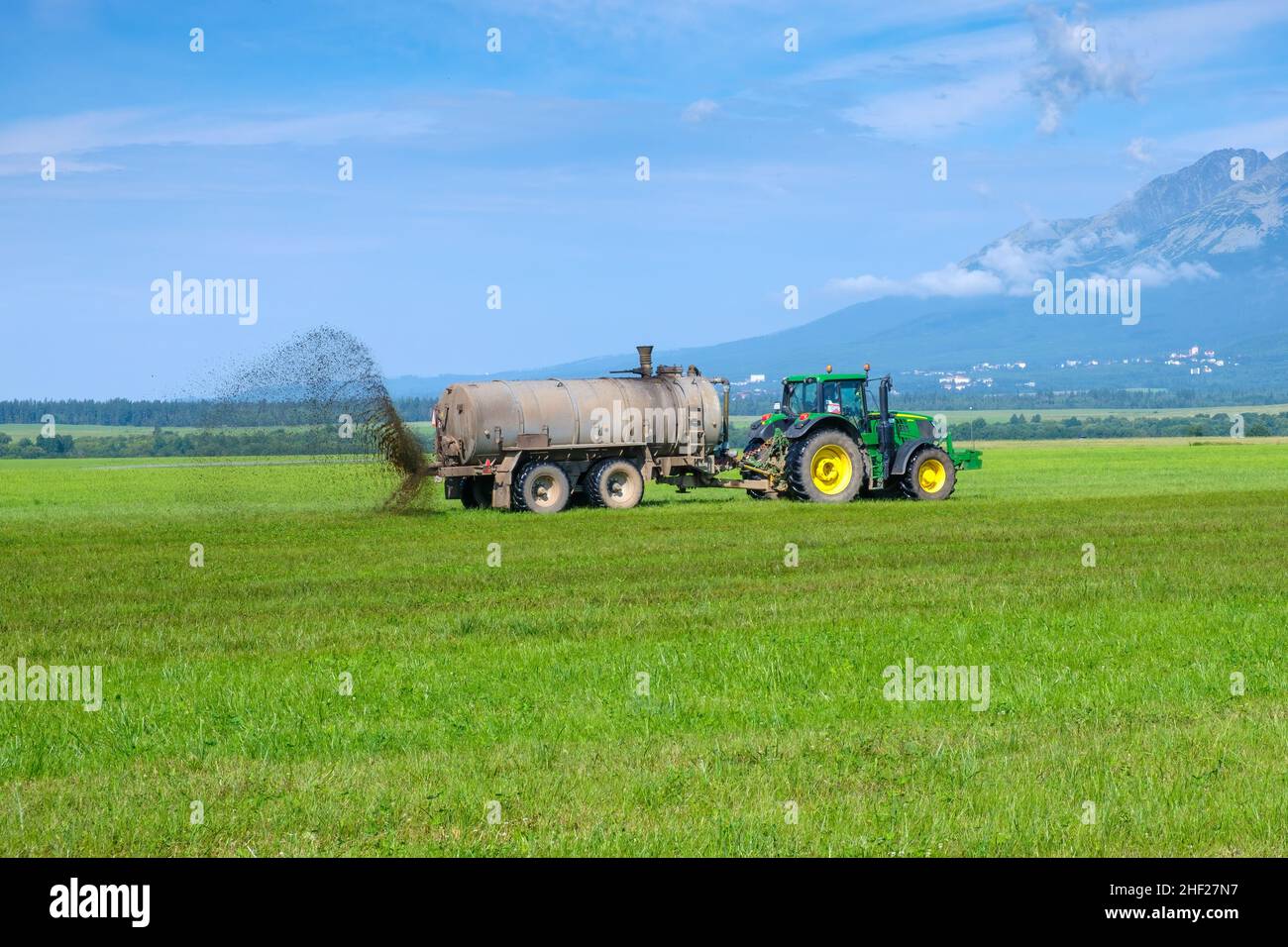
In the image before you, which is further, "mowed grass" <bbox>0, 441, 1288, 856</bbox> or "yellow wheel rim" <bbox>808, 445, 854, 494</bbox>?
"yellow wheel rim" <bbox>808, 445, 854, 494</bbox>

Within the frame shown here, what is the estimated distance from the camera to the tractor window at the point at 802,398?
32.6 m

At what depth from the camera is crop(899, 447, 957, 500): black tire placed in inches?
1304

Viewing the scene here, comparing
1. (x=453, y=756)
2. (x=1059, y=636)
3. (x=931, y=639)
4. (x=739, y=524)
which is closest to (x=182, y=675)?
(x=453, y=756)

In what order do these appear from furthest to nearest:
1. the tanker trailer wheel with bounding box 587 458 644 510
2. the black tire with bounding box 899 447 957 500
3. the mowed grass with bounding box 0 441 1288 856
→ the black tire with bounding box 899 447 957 500 → the tanker trailer wheel with bounding box 587 458 644 510 → the mowed grass with bounding box 0 441 1288 856

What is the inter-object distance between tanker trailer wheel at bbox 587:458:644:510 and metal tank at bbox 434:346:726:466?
44cm

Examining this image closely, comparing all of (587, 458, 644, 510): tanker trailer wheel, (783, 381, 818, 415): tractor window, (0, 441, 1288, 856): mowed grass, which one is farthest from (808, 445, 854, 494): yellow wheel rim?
(0, 441, 1288, 856): mowed grass

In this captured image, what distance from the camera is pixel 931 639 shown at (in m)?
13.8

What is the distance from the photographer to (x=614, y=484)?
32312 millimetres

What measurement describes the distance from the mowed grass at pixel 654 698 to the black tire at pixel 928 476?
27.0 feet

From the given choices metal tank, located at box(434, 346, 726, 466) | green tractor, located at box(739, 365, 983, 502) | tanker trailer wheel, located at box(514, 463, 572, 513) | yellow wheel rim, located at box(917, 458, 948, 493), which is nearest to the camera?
metal tank, located at box(434, 346, 726, 466)

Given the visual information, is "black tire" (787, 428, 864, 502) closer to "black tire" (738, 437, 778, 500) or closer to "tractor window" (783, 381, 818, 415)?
"tractor window" (783, 381, 818, 415)

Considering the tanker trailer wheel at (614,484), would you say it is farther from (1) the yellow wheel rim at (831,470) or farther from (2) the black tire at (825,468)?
(1) the yellow wheel rim at (831,470)

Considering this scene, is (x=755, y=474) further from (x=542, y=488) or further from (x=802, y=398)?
(x=542, y=488)

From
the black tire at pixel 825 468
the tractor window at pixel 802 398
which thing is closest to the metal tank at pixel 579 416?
the tractor window at pixel 802 398
